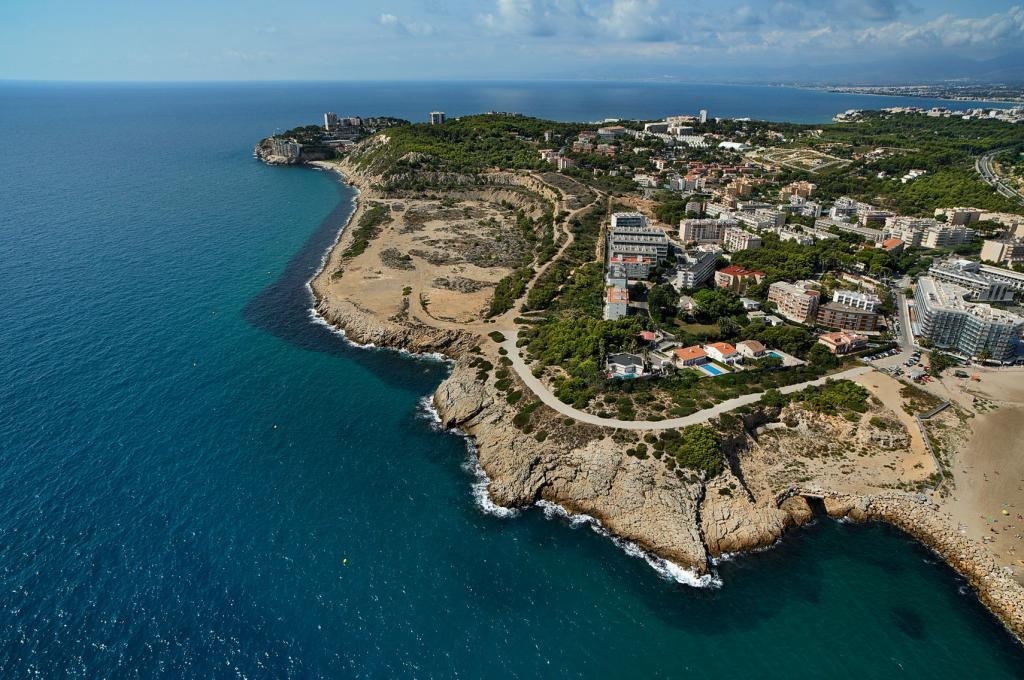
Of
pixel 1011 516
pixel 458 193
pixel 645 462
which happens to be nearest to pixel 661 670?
pixel 645 462

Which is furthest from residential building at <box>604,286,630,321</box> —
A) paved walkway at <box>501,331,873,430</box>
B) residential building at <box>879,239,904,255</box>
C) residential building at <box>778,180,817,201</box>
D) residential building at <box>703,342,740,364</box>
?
residential building at <box>778,180,817,201</box>

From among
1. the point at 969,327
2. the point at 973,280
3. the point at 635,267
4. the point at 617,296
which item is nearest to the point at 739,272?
the point at 635,267

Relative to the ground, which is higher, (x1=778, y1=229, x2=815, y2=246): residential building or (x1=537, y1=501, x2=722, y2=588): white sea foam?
(x1=778, y1=229, x2=815, y2=246): residential building

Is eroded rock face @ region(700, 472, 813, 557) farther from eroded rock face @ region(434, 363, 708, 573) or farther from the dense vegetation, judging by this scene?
the dense vegetation

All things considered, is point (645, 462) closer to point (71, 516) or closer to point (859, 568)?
point (859, 568)

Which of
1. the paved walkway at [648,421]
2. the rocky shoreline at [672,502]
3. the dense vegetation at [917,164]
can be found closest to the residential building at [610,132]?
the dense vegetation at [917,164]

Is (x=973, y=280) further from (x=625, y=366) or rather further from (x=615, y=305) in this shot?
(x=625, y=366)
